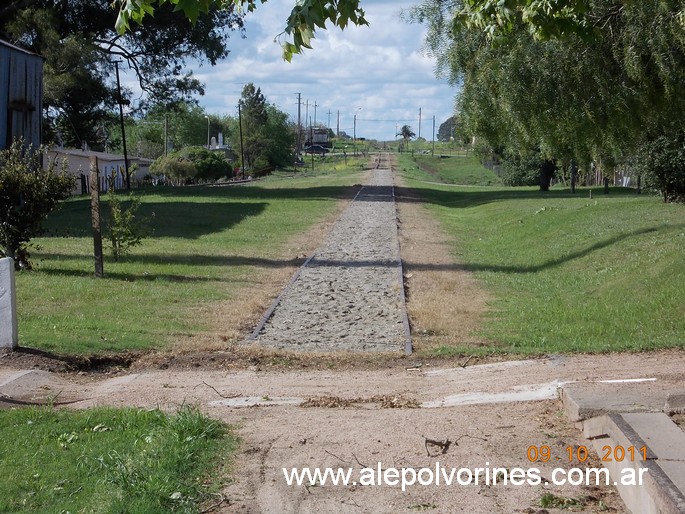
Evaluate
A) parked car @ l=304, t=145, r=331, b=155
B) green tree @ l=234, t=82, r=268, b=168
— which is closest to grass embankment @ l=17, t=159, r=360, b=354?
green tree @ l=234, t=82, r=268, b=168

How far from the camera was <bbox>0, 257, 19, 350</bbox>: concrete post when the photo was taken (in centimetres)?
1055

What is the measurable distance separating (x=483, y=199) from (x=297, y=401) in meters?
36.8

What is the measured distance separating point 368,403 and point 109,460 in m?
2.87

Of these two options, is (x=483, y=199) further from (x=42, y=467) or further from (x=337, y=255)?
(x=42, y=467)

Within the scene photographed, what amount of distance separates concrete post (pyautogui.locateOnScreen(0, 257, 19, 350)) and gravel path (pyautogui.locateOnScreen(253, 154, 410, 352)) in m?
3.18

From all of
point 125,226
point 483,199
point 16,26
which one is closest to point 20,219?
point 125,226

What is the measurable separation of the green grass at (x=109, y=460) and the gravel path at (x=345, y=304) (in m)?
4.65

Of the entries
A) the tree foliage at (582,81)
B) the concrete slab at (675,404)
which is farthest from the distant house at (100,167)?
the concrete slab at (675,404)

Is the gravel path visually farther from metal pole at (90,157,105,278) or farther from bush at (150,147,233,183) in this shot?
bush at (150,147,233,183)

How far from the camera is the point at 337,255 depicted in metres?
22.9

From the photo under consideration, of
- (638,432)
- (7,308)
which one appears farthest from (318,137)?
(638,432)

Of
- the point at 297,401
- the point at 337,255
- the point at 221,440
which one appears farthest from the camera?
the point at 337,255

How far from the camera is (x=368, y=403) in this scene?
8.59 metres

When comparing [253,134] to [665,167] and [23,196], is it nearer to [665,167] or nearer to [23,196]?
[665,167]
